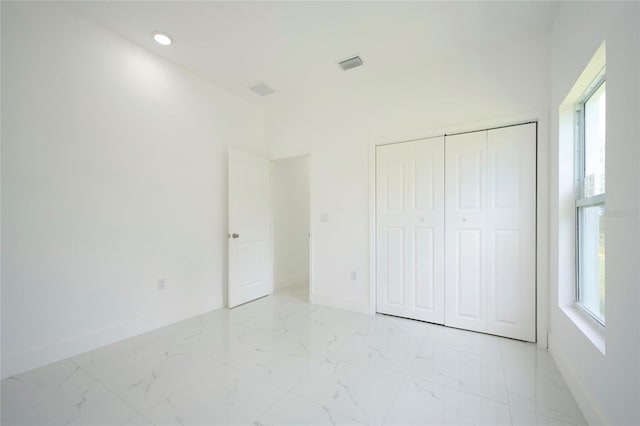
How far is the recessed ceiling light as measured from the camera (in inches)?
95.6

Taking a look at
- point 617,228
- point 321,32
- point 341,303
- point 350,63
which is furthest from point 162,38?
point 617,228

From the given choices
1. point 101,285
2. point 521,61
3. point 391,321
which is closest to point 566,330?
point 391,321

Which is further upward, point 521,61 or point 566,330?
point 521,61

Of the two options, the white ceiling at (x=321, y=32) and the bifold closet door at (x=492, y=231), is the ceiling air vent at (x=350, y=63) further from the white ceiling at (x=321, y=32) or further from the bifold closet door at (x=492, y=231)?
the bifold closet door at (x=492, y=231)

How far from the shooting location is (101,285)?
7.80 ft

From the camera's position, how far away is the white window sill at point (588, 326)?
143cm

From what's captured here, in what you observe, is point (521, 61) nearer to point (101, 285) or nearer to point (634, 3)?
point (634, 3)

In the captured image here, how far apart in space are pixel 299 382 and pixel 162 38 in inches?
125

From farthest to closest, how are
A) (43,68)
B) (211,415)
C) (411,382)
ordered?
(43,68)
(411,382)
(211,415)

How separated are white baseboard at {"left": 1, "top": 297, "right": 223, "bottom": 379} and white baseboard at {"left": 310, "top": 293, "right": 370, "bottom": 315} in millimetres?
1517

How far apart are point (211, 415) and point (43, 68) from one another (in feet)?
9.22

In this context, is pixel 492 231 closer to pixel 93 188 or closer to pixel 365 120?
pixel 365 120

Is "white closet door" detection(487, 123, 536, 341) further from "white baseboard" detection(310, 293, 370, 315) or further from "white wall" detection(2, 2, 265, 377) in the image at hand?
"white wall" detection(2, 2, 265, 377)

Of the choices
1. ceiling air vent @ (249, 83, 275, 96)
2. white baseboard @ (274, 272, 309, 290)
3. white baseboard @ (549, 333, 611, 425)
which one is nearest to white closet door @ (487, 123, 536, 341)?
white baseboard @ (549, 333, 611, 425)
